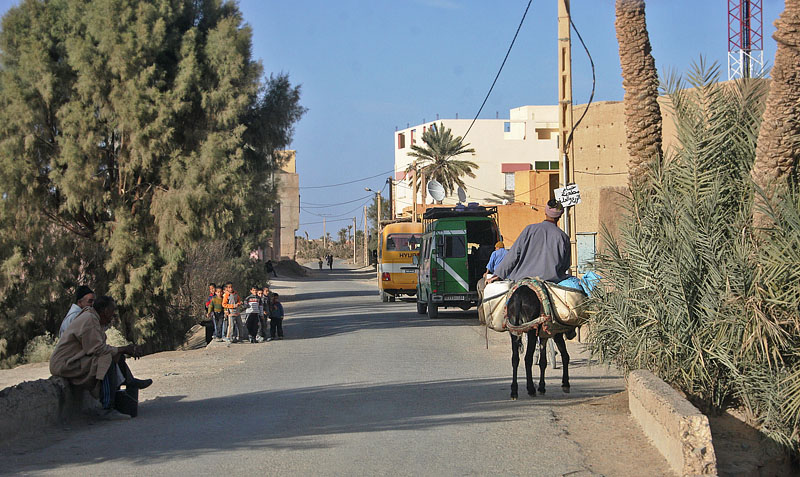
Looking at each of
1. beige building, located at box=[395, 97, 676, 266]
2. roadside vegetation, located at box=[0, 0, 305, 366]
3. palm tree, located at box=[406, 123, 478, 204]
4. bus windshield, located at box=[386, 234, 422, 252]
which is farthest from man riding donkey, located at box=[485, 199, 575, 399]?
palm tree, located at box=[406, 123, 478, 204]

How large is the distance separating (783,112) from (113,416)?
746 cm

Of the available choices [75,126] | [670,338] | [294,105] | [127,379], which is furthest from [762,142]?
[294,105]

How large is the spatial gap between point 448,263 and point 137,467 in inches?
725

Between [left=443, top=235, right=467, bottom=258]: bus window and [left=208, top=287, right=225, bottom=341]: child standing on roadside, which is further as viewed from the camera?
[left=443, top=235, right=467, bottom=258]: bus window

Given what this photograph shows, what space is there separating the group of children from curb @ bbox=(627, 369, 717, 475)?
1345 centimetres

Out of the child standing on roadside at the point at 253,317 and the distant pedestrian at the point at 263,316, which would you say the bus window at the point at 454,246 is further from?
the child standing on roadside at the point at 253,317

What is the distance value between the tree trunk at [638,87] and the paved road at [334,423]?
291cm

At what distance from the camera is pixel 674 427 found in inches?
237

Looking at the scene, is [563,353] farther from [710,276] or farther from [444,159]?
[444,159]

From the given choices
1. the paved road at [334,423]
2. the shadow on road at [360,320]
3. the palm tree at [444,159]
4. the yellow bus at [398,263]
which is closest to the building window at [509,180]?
the palm tree at [444,159]

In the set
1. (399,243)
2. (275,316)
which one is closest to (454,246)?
(275,316)

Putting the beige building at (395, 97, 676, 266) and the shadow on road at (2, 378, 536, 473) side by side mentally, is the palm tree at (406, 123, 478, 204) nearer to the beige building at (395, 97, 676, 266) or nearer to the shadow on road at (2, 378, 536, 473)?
the beige building at (395, 97, 676, 266)

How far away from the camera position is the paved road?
6508mm

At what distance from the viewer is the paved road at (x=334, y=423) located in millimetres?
6508
